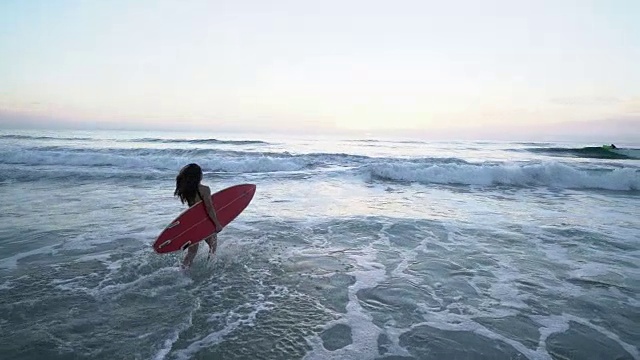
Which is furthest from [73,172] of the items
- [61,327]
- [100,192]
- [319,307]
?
[319,307]

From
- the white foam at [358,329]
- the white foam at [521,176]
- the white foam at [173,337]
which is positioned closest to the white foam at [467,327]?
the white foam at [358,329]

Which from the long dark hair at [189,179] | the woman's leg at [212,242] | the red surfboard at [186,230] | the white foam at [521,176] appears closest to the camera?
the long dark hair at [189,179]

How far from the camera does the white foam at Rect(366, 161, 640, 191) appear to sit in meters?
15.5

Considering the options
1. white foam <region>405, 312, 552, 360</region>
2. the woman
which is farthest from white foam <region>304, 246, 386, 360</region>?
the woman

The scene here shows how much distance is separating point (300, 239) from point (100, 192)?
28.0 ft

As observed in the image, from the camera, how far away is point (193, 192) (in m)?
5.15

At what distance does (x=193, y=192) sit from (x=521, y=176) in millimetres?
15835

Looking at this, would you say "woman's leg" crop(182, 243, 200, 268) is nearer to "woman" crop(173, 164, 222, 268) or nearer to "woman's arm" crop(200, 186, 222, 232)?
"woman" crop(173, 164, 222, 268)

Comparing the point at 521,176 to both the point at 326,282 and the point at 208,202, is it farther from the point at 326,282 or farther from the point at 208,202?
the point at 208,202

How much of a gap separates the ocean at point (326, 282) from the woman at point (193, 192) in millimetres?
269

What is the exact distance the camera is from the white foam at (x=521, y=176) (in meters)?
15.5

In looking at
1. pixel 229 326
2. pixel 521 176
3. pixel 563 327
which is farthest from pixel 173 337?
pixel 521 176

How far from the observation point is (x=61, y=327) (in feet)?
11.2

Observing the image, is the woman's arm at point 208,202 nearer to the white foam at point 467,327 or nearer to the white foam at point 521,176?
the white foam at point 467,327
